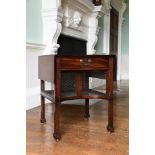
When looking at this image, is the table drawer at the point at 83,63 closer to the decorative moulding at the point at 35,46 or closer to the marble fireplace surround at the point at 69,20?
→ the decorative moulding at the point at 35,46

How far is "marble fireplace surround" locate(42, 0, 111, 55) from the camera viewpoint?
2.77 meters

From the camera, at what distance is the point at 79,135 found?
62.1 inches

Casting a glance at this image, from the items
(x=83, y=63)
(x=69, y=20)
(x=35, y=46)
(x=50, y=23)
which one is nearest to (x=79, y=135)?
(x=83, y=63)

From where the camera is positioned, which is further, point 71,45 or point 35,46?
point 71,45

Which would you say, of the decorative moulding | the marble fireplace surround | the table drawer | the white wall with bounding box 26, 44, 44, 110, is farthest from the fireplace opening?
the table drawer

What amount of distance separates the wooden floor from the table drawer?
46cm

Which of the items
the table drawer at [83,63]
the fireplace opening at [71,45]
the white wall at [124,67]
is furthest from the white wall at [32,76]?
the white wall at [124,67]

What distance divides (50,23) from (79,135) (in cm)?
163

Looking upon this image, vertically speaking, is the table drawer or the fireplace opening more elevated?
the fireplace opening

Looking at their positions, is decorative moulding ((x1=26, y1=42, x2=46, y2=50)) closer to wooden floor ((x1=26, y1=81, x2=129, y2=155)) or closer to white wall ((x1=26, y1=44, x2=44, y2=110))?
white wall ((x1=26, y1=44, x2=44, y2=110))

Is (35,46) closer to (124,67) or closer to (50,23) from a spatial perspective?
(50,23)
